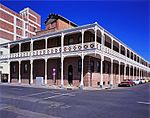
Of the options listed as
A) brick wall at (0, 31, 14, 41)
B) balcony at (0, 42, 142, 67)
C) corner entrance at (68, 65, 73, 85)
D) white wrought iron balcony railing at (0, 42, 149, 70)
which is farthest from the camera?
brick wall at (0, 31, 14, 41)

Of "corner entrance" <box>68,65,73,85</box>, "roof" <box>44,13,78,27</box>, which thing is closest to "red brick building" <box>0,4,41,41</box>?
"roof" <box>44,13,78,27</box>

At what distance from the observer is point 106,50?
27438 mm

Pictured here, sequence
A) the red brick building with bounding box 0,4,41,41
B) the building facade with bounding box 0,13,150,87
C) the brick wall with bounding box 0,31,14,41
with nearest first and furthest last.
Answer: the building facade with bounding box 0,13,150,87, the brick wall with bounding box 0,31,14,41, the red brick building with bounding box 0,4,41,41

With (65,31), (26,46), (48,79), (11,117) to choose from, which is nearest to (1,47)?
(26,46)

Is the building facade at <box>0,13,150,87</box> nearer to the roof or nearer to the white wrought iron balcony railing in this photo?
the white wrought iron balcony railing

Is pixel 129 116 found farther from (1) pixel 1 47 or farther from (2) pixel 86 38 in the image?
(1) pixel 1 47

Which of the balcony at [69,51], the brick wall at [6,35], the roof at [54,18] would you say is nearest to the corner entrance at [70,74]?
the balcony at [69,51]

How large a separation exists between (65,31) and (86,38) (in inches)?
130

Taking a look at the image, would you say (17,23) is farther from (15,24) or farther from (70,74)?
(70,74)

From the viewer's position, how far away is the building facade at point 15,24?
2045 inches

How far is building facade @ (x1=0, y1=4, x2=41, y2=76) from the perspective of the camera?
51.9 metres

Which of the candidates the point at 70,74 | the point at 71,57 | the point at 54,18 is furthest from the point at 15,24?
the point at 70,74

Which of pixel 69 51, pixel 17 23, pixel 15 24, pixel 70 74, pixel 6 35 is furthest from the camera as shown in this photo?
pixel 17 23

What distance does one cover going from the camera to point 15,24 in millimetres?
58312
